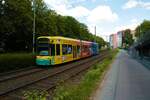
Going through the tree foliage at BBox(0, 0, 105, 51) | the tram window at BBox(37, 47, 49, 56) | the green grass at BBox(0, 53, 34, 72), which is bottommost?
the green grass at BBox(0, 53, 34, 72)

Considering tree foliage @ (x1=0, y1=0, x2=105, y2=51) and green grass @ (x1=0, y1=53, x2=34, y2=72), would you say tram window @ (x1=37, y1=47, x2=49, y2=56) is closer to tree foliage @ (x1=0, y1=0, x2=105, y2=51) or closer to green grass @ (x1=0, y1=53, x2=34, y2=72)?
green grass @ (x1=0, y1=53, x2=34, y2=72)

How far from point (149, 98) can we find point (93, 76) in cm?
571

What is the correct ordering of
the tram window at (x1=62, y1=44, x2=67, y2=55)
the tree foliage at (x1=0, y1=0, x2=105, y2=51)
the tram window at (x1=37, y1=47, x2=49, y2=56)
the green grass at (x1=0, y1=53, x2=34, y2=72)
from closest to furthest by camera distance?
the green grass at (x1=0, y1=53, x2=34, y2=72)
the tram window at (x1=37, y1=47, x2=49, y2=56)
the tram window at (x1=62, y1=44, x2=67, y2=55)
the tree foliage at (x1=0, y1=0, x2=105, y2=51)

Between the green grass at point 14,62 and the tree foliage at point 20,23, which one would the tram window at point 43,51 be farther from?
the tree foliage at point 20,23

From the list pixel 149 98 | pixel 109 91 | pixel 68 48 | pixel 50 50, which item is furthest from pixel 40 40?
pixel 149 98

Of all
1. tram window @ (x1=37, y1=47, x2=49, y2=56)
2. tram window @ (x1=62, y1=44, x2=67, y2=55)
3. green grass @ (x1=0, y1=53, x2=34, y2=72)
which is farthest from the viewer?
tram window @ (x1=62, y1=44, x2=67, y2=55)

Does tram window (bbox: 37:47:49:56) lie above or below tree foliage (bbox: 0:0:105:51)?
below

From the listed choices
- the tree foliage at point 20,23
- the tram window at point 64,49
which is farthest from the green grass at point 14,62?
the tree foliage at point 20,23

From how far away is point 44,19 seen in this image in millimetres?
65750

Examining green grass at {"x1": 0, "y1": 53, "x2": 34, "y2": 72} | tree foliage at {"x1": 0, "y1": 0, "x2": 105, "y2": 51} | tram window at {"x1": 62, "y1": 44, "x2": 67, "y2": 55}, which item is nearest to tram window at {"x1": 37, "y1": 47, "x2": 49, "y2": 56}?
green grass at {"x1": 0, "y1": 53, "x2": 34, "y2": 72}

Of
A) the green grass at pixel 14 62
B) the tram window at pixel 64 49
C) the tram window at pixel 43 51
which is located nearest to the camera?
the green grass at pixel 14 62

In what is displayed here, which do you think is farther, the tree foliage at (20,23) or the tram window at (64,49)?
the tree foliage at (20,23)

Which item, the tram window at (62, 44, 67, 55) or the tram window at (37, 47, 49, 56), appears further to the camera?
the tram window at (62, 44, 67, 55)

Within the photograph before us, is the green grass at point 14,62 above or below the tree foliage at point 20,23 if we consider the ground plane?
below
